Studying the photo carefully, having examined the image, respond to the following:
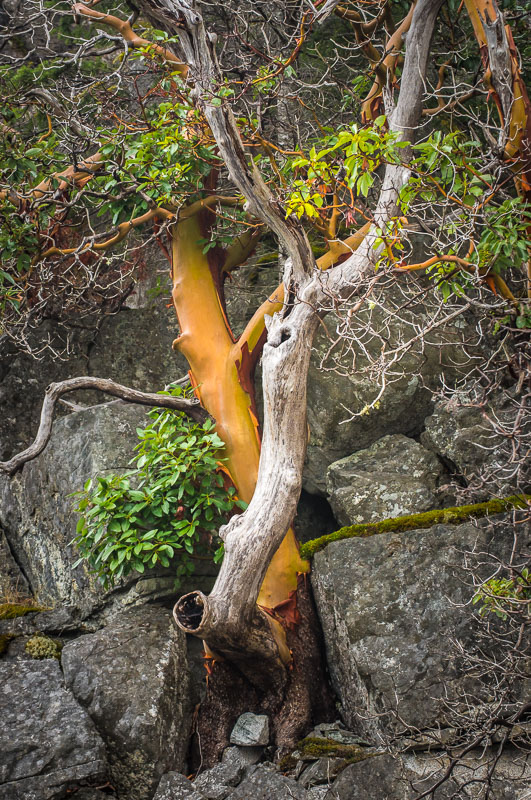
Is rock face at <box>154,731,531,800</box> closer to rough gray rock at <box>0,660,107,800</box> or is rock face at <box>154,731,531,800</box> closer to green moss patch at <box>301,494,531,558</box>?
rough gray rock at <box>0,660,107,800</box>

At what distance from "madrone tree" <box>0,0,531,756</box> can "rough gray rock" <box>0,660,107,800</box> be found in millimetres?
1064

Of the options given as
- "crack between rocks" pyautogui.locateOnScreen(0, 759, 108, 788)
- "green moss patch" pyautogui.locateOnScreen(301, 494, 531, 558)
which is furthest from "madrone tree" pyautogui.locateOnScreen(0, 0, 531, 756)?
"crack between rocks" pyautogui.locateOnScreen(0, 759, 108, 788)

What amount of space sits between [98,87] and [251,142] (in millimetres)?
2192

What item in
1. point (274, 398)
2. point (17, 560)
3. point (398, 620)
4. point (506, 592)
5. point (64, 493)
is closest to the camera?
point (506, 592)

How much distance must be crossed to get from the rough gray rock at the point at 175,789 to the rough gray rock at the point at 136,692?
0.36 m

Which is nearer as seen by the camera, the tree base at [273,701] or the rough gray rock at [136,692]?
the rough gray rock at [136,692]

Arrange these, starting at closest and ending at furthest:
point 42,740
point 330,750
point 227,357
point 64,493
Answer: point 42,740 < point 330,750 < point 227,357 < point 64,493

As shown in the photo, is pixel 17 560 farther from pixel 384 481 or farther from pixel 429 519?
pixel 429 519

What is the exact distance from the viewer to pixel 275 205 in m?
5.12

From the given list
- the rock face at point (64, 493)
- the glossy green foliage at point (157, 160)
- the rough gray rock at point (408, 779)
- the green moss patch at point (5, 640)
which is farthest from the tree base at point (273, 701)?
the glossy green foliage at point (157, 160)

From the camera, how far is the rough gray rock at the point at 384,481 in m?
6.45

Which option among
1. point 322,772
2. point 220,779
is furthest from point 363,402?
point 220,779

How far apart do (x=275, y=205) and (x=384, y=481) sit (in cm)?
287

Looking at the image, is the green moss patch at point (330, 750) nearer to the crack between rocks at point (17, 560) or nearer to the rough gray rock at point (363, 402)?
the rough gray rock at point (363, 402)
